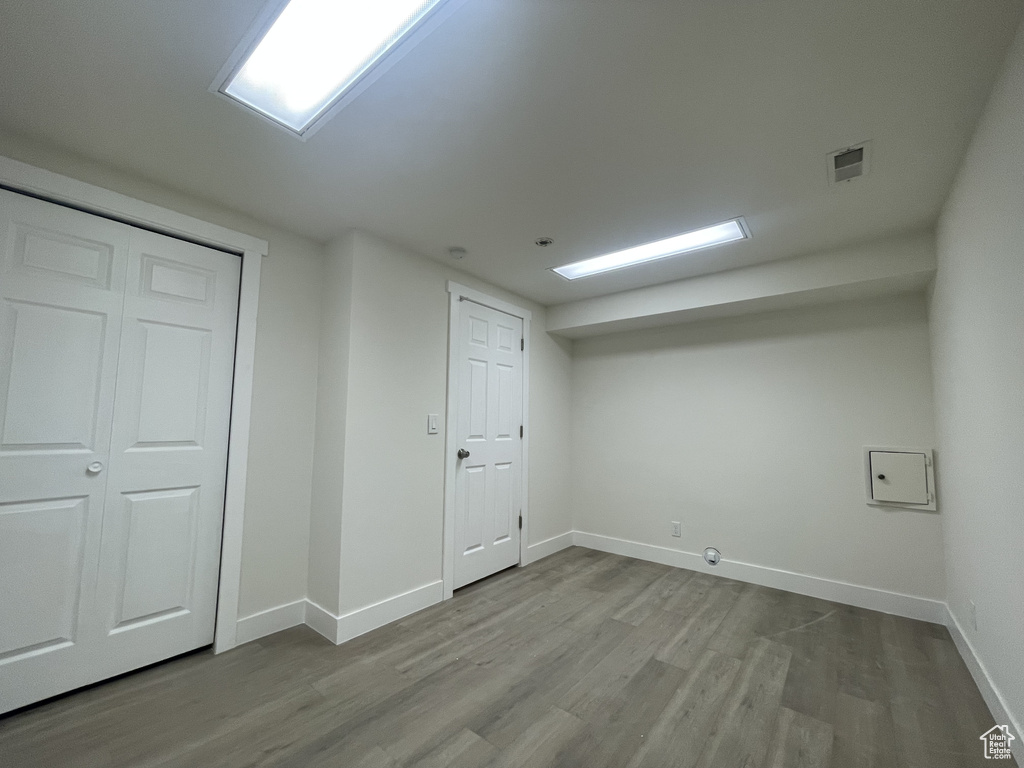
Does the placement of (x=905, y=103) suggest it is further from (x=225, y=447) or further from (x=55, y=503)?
(x=55, y=503)

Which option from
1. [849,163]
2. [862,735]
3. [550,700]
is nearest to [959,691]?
[862,735]

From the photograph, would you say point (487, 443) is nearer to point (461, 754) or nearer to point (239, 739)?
point (461, 754)

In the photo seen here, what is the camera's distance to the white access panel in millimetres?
2766

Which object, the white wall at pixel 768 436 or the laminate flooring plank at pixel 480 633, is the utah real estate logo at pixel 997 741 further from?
the laminate flooring plank at pixel 480 633

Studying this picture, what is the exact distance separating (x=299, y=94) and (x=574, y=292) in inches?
101

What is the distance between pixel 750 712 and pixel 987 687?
3.36 ft

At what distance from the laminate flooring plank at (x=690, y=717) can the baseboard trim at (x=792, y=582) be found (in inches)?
50.2

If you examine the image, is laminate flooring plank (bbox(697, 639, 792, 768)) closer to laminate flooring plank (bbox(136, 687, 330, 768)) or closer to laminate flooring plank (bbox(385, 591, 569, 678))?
laminate flooring plank (bbox(385, 591, 569, 678))

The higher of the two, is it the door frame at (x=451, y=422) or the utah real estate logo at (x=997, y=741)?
the door frame at (x=451, y=422)

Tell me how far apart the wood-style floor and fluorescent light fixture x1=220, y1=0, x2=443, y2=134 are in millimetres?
2397

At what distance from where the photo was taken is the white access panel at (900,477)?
2766mm

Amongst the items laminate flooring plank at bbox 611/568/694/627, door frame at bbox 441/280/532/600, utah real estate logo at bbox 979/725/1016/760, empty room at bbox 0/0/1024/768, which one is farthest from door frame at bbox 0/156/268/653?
utah real estate logo at bbox 979/725/1016/760

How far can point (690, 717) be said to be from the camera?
6.01 ft

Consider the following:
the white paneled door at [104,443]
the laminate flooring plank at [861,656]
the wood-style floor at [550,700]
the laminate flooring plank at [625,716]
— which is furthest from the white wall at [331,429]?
the laminate flooring plank at [861,656]
